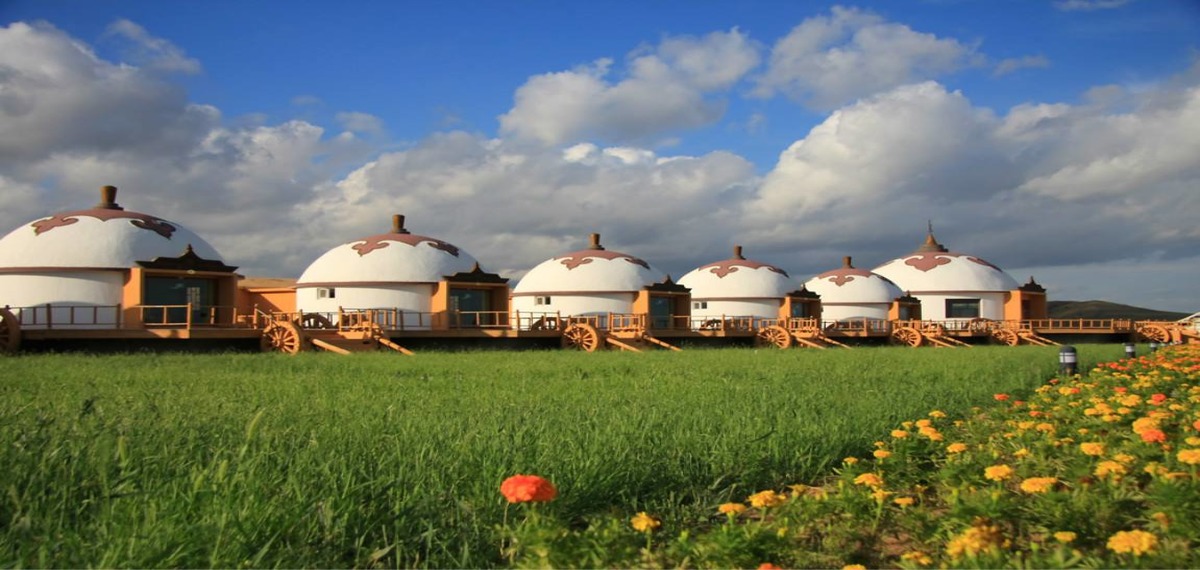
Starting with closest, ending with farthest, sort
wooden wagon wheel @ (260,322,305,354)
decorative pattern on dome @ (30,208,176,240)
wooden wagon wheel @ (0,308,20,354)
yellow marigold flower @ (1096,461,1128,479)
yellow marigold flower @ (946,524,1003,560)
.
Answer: yellow marigold flower @ (946,524,1003,560) → yellow marigold flower @ (1096,461,1128,479) → wooden wagon wheel @ (0,308,20,354) → wooden wagon wheel @ (260,322,305,354) → decorative pattern on dome @ (30,208,176,240)

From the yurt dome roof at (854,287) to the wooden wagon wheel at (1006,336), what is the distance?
7.29m

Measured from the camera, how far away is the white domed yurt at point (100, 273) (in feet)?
84.9

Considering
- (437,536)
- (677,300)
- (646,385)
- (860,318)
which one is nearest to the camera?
(437,536)

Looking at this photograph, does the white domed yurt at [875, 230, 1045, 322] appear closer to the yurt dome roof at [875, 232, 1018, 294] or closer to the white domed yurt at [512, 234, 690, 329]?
the yurt dome roof at [875, 232, 1018, 294]

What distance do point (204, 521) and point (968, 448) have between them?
463 cm

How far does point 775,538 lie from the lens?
3.79 metres

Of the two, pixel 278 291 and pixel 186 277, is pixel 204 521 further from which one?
pixel 278 291

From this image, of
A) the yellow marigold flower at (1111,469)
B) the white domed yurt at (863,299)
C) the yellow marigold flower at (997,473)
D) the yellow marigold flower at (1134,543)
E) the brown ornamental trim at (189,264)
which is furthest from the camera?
the white domed yurt at (863,299)

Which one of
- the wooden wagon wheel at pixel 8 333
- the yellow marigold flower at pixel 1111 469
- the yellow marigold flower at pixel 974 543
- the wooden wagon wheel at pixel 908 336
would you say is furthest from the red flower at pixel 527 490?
the wooden wagon wheel at pixel 908 336

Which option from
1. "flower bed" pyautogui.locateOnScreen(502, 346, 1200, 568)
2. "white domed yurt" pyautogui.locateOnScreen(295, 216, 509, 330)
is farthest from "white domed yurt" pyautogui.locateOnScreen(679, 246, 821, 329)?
"flower bed" pyautogui.locateOnScreen(502, 346, 1200, 568)

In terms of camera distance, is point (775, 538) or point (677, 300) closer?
point (775, 538)

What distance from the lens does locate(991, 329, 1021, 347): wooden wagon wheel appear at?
42.4 meters

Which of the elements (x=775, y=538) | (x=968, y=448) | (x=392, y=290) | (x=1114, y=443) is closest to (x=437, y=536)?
(x=775, y=538)

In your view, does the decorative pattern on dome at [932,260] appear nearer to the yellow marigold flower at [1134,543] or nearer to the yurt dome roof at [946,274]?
the yurt dome roof at [946,274]
